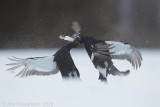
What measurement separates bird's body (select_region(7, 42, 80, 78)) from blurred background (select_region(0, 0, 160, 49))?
0.23 feet

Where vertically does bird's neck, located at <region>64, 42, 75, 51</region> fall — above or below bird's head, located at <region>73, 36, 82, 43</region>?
below

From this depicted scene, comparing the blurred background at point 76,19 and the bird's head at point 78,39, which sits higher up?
the blurred background at point 76,19

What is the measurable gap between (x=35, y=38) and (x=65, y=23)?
0.75ft

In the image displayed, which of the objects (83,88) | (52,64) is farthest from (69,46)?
(83,88)

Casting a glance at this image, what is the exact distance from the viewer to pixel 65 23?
1.80m

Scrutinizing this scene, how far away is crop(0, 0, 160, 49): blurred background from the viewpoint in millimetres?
1794

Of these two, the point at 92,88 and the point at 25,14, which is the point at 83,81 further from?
the point at 25,14

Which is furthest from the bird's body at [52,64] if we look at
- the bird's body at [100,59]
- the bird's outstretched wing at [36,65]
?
the bird's body at [100,59]

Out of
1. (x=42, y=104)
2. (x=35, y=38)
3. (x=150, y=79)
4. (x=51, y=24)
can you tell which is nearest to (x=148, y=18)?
(x=150, y=79)

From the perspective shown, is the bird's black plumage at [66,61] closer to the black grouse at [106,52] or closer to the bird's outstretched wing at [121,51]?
the black grouse at [106,52]

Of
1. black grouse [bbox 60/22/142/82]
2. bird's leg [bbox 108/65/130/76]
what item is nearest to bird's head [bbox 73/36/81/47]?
black grouse [bbox 60/22/142/82]

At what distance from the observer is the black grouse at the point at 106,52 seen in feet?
5.81

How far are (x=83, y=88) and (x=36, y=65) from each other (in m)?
0.36

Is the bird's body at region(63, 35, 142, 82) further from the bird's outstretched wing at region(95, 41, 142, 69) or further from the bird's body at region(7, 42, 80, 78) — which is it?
the bird's body at region(7, 42, 80, 78)
